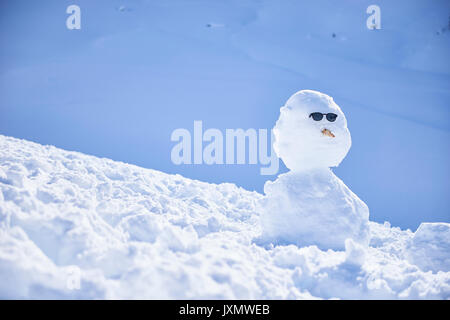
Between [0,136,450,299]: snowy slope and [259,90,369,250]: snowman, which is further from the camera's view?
[259,90,369,250]: snowman

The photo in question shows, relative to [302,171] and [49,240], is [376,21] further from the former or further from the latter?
[49,240]

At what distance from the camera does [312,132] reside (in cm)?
446

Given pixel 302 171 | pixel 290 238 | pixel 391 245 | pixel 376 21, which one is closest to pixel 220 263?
pixel 290 238

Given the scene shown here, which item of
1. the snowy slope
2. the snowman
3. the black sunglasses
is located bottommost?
the snowy slope

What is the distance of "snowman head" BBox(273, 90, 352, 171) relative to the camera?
14.6 ft

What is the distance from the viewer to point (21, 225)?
273cm

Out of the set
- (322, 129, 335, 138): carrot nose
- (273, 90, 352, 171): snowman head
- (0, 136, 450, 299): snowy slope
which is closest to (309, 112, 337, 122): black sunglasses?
(273, 90, 352, 171): snowman head

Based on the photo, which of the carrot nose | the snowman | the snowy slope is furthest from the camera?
the carrot nose

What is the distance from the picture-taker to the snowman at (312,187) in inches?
167

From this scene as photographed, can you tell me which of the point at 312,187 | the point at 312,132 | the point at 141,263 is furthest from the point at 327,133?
the point at 141,263

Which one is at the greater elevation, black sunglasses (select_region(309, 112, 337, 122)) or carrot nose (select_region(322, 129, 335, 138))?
black sunglasses (select_region(309, 112, 337, 122))

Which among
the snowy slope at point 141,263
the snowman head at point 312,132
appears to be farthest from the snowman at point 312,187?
the snowy slope at point 141,263

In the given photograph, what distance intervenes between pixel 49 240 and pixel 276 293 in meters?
1.77

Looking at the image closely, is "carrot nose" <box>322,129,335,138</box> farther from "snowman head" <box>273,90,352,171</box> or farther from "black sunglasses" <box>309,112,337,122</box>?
"black sunglasses" <box>309,112,337,122</box>
